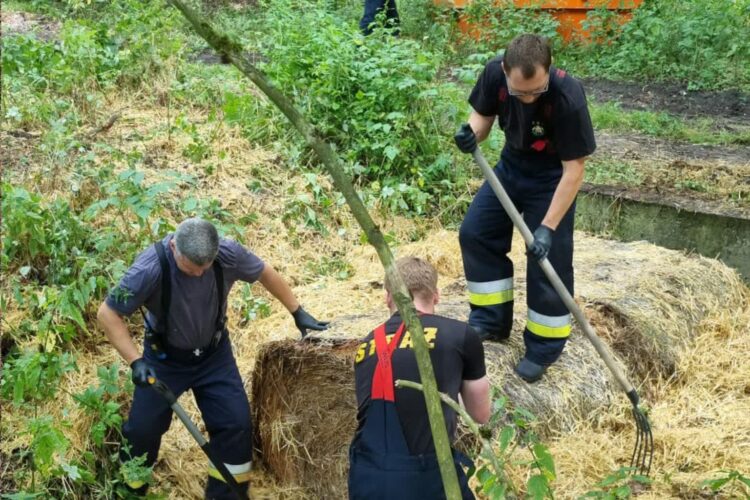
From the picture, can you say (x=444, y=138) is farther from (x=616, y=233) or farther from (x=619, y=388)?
(x=619, y=388)

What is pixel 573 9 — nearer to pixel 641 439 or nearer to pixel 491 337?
pixel 491 337

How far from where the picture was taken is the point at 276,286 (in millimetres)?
4566

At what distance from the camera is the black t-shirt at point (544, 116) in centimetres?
424

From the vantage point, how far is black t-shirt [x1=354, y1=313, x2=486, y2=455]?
10.4 feet

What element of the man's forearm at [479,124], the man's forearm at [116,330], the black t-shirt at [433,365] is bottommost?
the man's forearm at [116,330]

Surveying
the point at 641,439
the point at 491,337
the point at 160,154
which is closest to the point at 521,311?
the point at 491,337

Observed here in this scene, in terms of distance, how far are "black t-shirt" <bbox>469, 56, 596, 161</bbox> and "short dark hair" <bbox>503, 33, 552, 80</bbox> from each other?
0.45 feet

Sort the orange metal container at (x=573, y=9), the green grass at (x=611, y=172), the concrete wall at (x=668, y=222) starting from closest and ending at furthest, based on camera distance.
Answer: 1. the concrete wall at (x=668, y=222)
2. the green grass at (x=611, y=172)
3. the orange metal container at (x=573, y=9)

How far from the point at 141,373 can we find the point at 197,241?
0.71 meters

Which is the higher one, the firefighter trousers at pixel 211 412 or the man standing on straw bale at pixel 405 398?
the man standing on straw bale at pixel 405 398

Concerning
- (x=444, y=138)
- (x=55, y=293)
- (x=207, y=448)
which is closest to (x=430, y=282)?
(x=207, y=448)

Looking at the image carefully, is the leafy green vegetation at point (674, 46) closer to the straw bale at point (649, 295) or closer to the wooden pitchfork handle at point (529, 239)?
the straw bale at point (649, 295)

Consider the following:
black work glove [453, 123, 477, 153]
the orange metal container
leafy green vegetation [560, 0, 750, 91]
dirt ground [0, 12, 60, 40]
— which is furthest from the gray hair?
the orange metal container

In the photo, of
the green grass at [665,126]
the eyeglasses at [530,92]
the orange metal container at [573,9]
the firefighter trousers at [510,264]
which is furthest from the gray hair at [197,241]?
the orange metal container at [573,9]
